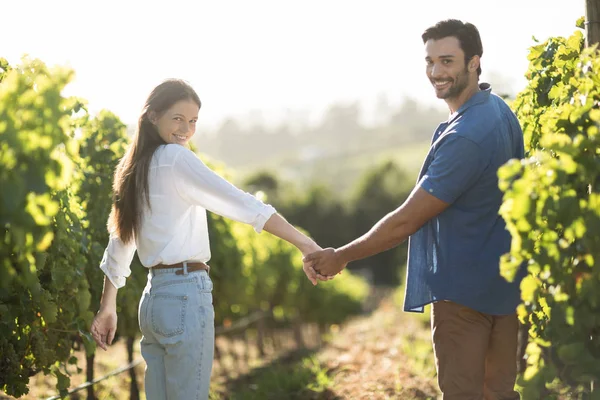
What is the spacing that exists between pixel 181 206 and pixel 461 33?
163 cm

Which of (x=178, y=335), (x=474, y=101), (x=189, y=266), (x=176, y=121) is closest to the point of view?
(x=178, y=335)

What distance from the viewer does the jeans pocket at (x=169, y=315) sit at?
3.02m

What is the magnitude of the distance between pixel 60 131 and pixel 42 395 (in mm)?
4852

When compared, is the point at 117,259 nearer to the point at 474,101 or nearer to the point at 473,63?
the point at 474,101

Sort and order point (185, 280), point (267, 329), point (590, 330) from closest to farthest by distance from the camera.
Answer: point (590, 330) → point (185, 280) → point (267, 329)

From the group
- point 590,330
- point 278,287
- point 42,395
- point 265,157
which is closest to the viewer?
point 590,330

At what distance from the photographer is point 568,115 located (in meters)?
2.90

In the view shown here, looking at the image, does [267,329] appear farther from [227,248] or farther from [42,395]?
[42,395]

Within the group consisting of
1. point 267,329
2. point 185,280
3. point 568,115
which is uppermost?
point 568,115

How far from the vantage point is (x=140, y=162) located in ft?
10.5

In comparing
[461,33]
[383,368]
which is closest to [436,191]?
[461,33]

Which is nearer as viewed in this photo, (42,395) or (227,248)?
(42,395)

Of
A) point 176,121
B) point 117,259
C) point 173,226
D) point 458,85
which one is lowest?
point 117,259

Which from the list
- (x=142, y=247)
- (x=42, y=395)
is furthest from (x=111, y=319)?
(x=42, y=395)
